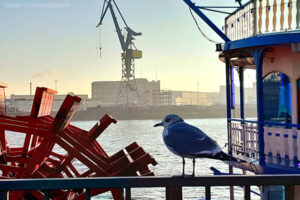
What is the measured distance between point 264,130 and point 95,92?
124267mm

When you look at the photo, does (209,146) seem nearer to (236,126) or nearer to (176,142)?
(176,142)

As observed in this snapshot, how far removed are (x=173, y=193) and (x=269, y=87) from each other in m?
5.33

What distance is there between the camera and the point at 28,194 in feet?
24.4

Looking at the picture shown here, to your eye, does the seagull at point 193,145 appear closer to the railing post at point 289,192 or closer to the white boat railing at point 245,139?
the railing post at point 289,192

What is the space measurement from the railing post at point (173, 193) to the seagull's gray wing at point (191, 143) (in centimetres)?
37

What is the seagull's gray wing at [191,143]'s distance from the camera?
2.12 m

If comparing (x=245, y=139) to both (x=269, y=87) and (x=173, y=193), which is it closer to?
(x=269, y=87)

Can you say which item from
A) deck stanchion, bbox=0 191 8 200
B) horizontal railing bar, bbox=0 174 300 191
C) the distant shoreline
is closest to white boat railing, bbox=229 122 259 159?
horizontal railing bar, bbox=0 174 300 191

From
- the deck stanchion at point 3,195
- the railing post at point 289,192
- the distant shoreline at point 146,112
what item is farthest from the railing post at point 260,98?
the distant shoreline at point 146,112

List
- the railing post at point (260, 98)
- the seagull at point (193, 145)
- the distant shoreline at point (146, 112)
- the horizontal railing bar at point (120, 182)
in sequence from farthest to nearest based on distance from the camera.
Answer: the distant shoreline at point (146, 112), the railing post at point (260, 98), the seagull at point (193, 145), the horizontal railing bar at point (120, 182)

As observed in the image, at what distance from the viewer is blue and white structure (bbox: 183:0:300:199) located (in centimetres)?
549

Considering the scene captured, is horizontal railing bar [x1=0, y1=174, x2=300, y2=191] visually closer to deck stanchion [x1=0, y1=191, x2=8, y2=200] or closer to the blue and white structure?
deck stanchion [x1=0, y1=191, x2=8, y2=200]

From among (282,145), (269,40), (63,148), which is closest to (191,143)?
(282,145)

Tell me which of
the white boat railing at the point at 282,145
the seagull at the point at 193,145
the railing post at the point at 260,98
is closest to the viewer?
the seagull at the point at 193,145
